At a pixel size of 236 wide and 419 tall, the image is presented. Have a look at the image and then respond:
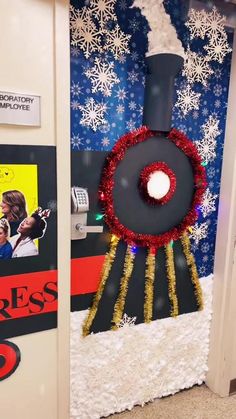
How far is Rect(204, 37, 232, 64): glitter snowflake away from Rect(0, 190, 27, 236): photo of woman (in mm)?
1330

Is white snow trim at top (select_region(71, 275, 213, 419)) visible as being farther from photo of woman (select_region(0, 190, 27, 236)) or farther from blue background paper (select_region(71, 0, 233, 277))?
blue background paper (select_region(71, 0, 233, 277))

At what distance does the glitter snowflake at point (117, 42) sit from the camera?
1.64 meters

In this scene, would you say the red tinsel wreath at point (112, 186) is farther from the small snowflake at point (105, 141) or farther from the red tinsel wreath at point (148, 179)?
the red tinsel wreath at point (148, 179)

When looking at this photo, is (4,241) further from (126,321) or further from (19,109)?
(126,321)

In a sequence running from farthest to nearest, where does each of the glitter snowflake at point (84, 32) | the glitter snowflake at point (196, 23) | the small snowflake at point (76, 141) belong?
the glitter snowflake at point (196, 23), the small snowflake at point (76, 141), the glitter snowflake at point (84, 32)

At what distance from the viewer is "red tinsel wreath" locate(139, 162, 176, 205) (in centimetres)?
180

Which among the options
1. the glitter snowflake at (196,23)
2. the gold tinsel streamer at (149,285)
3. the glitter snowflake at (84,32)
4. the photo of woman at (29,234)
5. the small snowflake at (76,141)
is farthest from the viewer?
the gold tinsel streamer at (149,285)

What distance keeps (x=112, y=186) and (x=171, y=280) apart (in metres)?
0.70

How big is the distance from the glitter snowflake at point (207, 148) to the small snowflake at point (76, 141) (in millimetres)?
728

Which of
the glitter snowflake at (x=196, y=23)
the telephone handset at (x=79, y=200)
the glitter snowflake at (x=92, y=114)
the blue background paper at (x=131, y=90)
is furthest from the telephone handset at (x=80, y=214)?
the glitter snowflake at (x=196, y=23)

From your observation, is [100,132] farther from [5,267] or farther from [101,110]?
[5,267]

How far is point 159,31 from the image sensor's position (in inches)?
67.2

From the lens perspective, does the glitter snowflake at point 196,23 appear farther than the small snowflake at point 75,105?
Yes

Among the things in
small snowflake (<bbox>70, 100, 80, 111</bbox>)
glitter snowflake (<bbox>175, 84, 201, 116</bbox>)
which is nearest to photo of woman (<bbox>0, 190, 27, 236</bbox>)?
small snowflake (<bbox>70, 100, 80, 111</bbox>)
